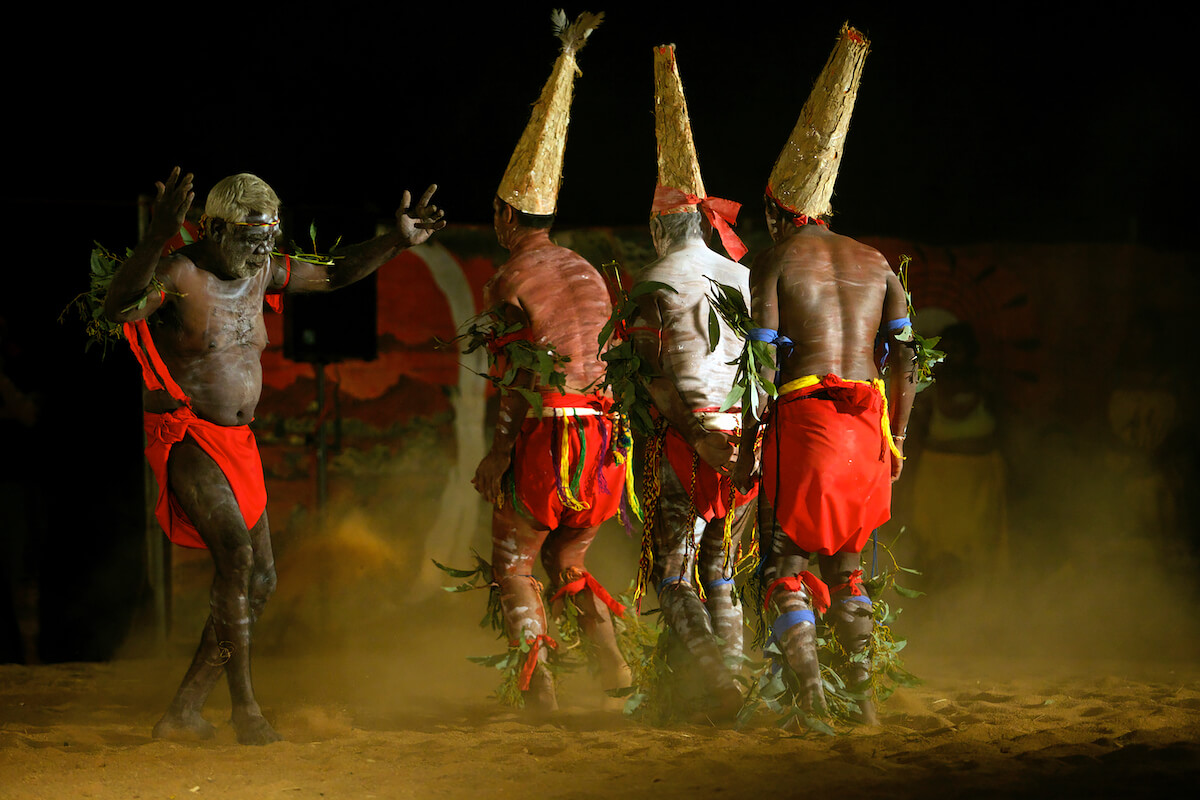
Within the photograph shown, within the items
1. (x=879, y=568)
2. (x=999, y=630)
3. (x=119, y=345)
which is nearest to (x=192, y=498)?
(x=119, y=345)

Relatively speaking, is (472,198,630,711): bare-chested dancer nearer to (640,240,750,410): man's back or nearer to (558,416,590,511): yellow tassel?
(558,416,590,511): yellow tassel

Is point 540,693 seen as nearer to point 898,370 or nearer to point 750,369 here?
point 750,369

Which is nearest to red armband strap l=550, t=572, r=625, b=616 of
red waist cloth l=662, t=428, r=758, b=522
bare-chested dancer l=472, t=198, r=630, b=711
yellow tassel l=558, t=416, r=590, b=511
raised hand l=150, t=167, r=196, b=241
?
bare-chested dancer l=472, t=198, r=630, b=711

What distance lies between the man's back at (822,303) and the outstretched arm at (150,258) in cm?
189

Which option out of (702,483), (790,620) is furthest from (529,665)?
(790,620)

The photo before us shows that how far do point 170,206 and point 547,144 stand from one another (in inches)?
67.3

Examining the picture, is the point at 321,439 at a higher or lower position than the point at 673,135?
lower

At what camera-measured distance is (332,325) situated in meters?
6.62

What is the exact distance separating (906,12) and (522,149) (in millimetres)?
2784

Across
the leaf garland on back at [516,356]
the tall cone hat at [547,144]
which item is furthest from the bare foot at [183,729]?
the tall cone hat at [547,144]

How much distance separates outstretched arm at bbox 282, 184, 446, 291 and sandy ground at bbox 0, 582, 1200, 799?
1.65m

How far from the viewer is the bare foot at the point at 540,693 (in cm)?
485

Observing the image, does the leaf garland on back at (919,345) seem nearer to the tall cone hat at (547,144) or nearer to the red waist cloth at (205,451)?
the tall cone hat at (547,144)

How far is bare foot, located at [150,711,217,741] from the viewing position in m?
4.37
